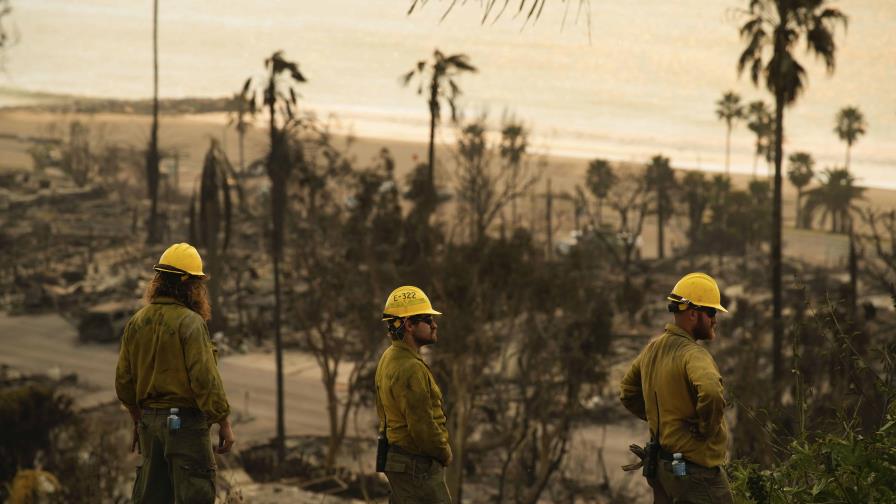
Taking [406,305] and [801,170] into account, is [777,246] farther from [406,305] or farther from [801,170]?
[801,170]

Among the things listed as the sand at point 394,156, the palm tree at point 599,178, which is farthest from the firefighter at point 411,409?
the palm tree at point 599,178

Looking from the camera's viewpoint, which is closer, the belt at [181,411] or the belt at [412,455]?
the belt at [181,411]

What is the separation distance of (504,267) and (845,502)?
2979cm

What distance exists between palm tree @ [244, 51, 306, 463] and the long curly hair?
104ft

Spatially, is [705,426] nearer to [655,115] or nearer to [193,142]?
[655,115]

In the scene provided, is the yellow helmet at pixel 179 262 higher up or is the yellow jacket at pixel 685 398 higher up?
the yellow helmet at pixel 179 262

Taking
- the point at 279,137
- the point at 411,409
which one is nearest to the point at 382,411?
the point at 411,409

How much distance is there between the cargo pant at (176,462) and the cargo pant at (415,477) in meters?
1.14

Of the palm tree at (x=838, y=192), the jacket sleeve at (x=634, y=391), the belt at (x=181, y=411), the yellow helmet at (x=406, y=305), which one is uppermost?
the palm tree at (x=838, y=192)

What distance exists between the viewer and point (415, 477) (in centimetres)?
747

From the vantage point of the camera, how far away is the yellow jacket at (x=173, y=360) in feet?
22.2

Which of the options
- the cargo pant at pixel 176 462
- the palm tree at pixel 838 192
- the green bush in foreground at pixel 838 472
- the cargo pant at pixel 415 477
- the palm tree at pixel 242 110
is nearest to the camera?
the green bush in foreground at pixel 838 472

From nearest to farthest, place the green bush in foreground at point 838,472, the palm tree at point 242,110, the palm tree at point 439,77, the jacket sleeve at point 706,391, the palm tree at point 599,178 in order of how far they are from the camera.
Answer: the green bush in foreground at point 838,472, the jacket sleeve at point 706,391, the palm tree at point 242,110, the palm tree at point 439,77, the palm tree at point 599,178

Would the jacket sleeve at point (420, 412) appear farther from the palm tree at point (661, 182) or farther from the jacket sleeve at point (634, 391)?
the palm tree at point (661, 182)
